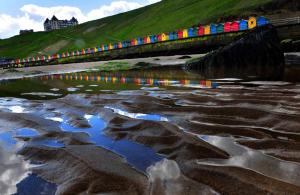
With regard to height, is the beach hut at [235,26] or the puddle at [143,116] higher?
the beach hut at [235,26]

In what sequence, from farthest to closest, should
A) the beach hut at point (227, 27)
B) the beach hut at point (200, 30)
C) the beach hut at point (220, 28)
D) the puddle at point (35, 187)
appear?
the beach hut at point (200, 30)
the beach hut at point (220, 28)
the beach hut at point (227, 27)
the puddle at point (35, 187)

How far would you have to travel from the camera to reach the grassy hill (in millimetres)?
85375

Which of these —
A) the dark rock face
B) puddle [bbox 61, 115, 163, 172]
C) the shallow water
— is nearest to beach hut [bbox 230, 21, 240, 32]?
the dark rock face

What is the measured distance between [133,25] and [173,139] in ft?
396

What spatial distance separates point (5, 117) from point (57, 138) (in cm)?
327

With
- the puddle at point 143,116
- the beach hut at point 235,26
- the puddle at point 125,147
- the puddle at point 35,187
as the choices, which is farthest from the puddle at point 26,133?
the beach hut at point 235,26

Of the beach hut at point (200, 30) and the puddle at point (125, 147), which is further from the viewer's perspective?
the beach hut at point (200, 30)

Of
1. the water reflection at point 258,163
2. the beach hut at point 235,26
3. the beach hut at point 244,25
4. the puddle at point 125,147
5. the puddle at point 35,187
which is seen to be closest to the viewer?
the water reflection at point 258,163

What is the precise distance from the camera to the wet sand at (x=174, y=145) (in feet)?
12.5

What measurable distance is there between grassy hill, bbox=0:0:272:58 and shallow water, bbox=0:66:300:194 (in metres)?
47.2

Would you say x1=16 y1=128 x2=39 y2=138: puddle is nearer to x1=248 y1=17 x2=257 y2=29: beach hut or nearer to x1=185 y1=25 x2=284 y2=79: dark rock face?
x1=185 y1=25 x2=284 y2=79: dark rock face

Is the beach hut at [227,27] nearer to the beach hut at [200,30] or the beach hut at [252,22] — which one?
the beach hut at [252,22]

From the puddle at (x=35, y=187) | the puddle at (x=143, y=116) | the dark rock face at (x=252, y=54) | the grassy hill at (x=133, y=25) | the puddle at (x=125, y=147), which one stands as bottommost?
the puddle at (x=35, y=187)

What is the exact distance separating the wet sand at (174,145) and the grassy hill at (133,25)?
4738cm
